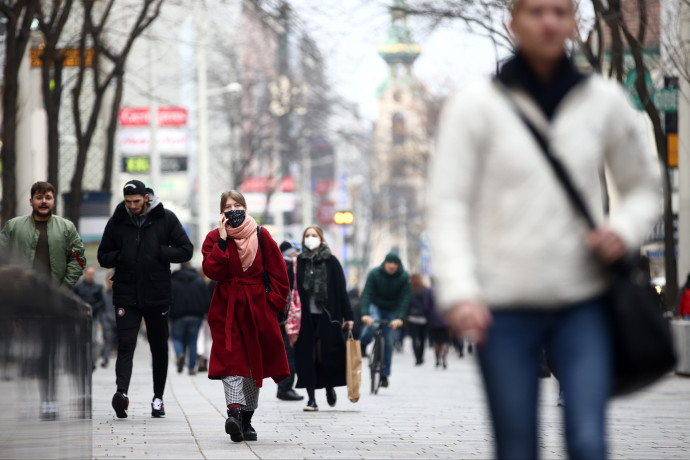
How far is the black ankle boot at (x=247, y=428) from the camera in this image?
10.1 metres

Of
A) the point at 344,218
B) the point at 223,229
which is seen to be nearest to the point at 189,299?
the point at 223,229

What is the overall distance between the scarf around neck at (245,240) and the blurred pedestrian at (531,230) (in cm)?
583

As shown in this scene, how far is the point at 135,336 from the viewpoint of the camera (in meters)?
11.5

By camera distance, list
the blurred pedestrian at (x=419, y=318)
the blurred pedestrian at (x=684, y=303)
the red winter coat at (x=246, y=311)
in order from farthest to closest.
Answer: the blurred pedestrian at (x=419, y=318) → the blurred pedestrian at (x=684, y=303) → the red winter coat at (x=246, y=311)

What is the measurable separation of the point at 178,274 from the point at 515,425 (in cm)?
1801

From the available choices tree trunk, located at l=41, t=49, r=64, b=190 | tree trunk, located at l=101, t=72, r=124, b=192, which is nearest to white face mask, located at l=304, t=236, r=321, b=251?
tree trunk, located at l=41, t=49, r=64, b=190

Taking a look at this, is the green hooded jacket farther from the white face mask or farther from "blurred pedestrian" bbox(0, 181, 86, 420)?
"blurred pedestrian" bbox(0, 181, 86, 420)

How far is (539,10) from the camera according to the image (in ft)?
14.6

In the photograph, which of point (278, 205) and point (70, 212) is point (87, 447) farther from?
point (278, 205)

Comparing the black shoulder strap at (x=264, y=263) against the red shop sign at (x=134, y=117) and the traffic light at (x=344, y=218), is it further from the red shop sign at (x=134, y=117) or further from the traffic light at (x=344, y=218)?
the red shop sign at (x=134, y=117)

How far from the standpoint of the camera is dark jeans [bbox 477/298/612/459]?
13.9 ft

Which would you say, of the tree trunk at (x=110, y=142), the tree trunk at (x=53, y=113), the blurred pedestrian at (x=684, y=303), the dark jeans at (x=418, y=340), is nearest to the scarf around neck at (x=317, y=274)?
the blurred pedestrian at (x=684, y=303)

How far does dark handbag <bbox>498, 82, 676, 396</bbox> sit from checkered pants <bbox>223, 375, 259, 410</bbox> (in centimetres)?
598

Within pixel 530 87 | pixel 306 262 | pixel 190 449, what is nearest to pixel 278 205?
pixel 306 262
